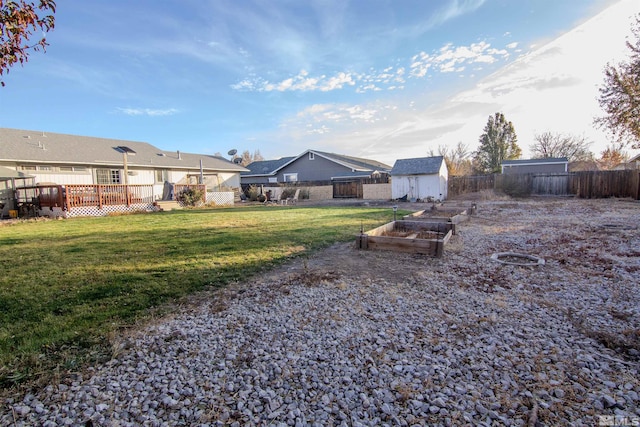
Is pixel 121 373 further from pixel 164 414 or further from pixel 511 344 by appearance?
pixel 511 344

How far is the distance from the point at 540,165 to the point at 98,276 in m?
37.0

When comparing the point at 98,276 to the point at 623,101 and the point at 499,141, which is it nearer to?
the point at 623,101

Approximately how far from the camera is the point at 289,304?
12.2ft

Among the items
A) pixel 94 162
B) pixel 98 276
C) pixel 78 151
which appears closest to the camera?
pixel 98 276

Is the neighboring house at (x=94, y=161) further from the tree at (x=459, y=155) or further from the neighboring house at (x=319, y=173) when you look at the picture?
the tree at (x=459, y=155)

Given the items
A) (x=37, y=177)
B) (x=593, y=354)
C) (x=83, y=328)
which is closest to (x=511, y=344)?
(x=593, y=354)

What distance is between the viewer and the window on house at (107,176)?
66.2 ft

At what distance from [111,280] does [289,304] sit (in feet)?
9.65

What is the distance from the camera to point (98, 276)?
4738 millimetres

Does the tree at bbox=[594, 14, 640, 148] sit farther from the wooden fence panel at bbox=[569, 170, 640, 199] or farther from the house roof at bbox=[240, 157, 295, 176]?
the house roof at bbox=[240, 157, 295, 176]

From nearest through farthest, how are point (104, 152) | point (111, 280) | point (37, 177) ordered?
point (111, 280) < point (37, 177) < point (104, 152)

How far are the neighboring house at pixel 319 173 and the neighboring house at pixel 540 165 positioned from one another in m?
13.6

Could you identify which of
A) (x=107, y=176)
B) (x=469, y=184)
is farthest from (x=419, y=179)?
(x=107, y=176)

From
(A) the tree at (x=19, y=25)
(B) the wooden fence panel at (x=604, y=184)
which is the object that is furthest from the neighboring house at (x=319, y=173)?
(A) the tree at (x=19, y=25)
